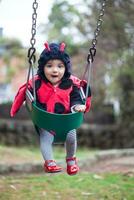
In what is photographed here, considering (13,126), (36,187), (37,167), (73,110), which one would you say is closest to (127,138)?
(13,126)

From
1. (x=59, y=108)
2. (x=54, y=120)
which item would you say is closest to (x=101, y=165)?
(x=59, y=108)

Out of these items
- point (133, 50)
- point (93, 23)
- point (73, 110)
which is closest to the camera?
point (73, 110)

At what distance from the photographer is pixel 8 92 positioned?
26203 mm

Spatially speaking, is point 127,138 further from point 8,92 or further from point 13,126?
point 8,92

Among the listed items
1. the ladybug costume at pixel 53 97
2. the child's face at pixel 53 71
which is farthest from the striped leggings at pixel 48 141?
the child's face at pixel 53 71

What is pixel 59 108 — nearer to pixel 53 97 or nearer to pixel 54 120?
pixel 53 97

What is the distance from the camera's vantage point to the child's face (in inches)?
145

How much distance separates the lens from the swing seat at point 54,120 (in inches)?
137

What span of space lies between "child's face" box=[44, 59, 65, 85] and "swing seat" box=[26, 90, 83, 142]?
213mm

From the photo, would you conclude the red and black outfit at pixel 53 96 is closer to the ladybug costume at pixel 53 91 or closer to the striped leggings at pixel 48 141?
the ladybug costume at pixel 53 91

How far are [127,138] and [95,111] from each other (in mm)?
1534

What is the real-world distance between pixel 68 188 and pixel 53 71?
8.81 ft

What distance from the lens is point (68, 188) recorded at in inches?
237

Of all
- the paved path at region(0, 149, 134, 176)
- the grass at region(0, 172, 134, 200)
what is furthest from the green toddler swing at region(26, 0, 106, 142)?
A: the paved path at region(0, 149, 134, 176)
